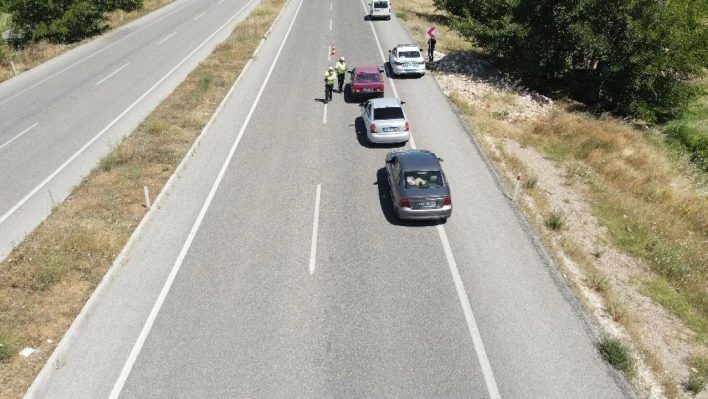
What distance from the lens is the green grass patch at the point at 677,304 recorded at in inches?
454

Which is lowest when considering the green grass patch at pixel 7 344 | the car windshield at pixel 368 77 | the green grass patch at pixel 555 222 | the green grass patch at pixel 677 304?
the green grass patch at pixel 677 304

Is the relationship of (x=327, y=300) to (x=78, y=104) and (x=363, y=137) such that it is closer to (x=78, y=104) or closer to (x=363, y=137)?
(x=363, y=137)

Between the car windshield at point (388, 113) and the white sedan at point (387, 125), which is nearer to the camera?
the white sedan at point (387, 125)

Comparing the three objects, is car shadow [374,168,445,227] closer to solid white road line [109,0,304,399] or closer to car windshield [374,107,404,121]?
car windshield [374,107,404,121]

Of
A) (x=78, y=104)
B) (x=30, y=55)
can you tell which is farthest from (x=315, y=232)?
(x=30, y=55)

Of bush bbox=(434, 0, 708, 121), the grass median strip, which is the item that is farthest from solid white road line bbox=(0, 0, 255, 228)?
bush bbox=(434, 0, 708, 121)

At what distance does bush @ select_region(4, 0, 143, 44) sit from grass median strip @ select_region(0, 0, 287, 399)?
2232cm

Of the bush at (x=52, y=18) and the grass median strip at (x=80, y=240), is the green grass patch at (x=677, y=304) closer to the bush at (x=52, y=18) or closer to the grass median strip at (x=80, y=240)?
the grass median strip at (x=80, y=240)

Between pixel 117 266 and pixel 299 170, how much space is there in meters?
Result: 7.13

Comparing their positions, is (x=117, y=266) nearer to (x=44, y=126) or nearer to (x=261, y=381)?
(x=261, y=381)

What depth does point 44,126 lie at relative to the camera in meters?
22.6

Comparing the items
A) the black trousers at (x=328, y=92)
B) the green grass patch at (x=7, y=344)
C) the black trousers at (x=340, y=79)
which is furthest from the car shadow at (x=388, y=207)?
the green grass patch at (x=7, y=344)

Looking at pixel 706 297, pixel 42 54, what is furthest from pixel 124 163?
pixel 42 54

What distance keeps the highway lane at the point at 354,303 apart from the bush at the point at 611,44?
13112 millimetres
